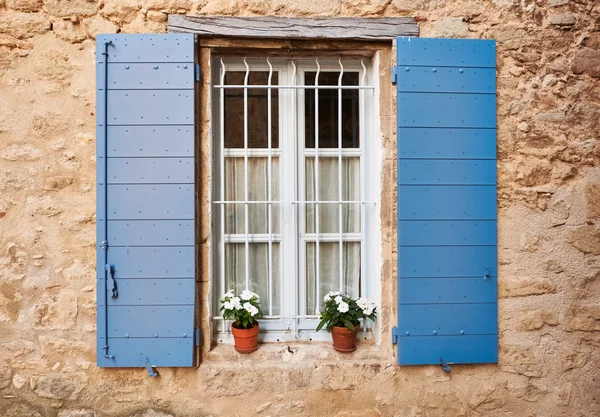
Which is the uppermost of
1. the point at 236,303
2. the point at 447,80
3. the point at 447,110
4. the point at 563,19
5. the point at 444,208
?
the point at 563,19

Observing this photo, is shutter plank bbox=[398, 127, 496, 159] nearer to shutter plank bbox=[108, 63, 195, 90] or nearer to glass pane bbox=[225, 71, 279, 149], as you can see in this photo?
glass pane bbox=[225, 71, 279, 149]

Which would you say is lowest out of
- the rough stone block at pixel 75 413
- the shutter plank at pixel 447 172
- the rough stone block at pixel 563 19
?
the rough stone block at pixel 75 413

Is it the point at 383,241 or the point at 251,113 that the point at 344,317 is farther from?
the point at 251,113

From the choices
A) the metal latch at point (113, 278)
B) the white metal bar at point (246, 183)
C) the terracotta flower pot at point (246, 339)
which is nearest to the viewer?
the metal latch at point (113, 278)

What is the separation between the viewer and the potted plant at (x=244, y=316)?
254 centimetres

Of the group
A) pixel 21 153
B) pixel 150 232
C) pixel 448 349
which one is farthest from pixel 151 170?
pixel 448 349

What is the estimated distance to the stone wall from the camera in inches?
99.3

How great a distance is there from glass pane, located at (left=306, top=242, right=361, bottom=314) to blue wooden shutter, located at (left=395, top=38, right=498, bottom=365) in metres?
0.34

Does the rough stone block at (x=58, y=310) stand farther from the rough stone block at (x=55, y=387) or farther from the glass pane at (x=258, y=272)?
the glass pane at (x=258, y=272)

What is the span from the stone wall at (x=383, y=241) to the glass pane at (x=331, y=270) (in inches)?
9.4

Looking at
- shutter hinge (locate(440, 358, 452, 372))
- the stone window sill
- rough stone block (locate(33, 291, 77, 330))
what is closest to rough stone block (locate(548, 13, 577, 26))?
shutter hinge (locate(440, 358, 452, 372))

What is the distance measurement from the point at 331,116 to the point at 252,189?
68 centimetres

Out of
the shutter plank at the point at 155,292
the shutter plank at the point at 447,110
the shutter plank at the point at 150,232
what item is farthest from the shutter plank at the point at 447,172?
the shutter plank at the point at 155,292

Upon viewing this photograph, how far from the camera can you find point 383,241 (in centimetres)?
265
